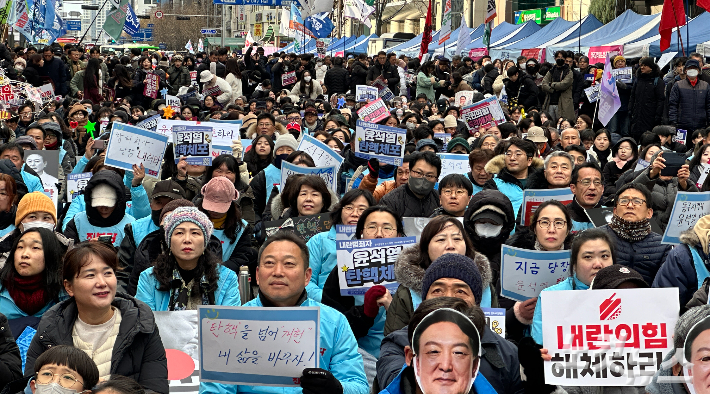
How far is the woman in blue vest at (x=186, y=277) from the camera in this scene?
5.09 metres

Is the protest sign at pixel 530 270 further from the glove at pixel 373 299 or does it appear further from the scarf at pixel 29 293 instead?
the scarf at pixel 29 293

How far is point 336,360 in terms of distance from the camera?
4.02 meters

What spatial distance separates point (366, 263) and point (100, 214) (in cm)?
256

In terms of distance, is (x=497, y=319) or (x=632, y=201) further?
(x=632, y=201)

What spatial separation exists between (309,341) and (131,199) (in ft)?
17.0

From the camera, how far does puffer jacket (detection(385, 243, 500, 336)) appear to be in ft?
15.1

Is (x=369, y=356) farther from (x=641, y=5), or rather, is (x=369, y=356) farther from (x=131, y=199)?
(x=641, y=5)

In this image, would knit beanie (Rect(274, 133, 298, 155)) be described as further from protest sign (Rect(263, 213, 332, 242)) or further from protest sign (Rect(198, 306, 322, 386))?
protest sign (Rect(198, 306, 322, 386))

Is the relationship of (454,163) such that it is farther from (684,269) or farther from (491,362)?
(491,362)

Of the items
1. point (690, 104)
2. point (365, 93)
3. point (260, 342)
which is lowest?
point (260, 342)

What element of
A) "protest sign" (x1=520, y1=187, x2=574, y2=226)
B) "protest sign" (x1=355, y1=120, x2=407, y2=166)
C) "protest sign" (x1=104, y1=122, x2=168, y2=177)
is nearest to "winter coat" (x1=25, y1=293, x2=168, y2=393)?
"protest sign" (x1=520, y1=187, x2=574, y2=226)

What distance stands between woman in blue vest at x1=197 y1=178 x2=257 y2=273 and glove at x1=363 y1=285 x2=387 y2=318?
5.83ft

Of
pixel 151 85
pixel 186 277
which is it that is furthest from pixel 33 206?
pixel 151 85

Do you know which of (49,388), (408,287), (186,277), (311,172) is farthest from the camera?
(311,172)
